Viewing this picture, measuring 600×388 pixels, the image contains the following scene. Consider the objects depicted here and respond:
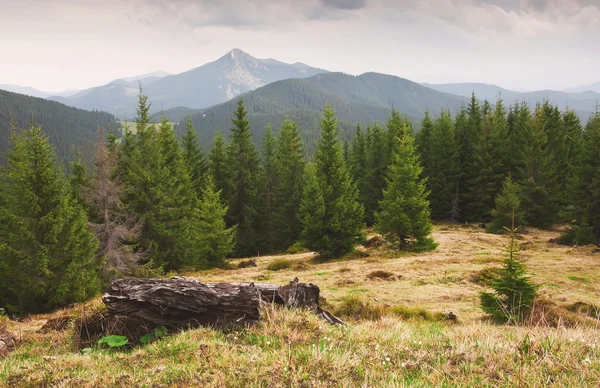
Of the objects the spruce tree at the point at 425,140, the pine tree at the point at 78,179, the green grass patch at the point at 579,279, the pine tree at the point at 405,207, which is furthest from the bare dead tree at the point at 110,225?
the spruce tree at the point at 425,140

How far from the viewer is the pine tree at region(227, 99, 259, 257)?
45.3 m

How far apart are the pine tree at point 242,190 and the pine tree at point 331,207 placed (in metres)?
16.4

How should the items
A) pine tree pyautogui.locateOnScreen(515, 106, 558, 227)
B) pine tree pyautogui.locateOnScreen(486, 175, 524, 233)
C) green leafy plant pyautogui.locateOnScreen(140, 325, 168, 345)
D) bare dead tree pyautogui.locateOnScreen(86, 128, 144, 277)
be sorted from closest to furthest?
green leafy plant pyautogui.locateOnScreen(140, 325, 168, 345) < bare dead tree pyautogui.locateOnScreen(86, 128, 144, 277) < pine tree pyautogui.locateOnScreen(486, 175, 524, 233) < pine tree pyautogui.locateOnScreen(515, 106, 558, 227)

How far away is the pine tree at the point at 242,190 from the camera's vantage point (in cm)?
4531

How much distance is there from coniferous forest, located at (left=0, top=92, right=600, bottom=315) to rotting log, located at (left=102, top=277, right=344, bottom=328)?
1695cm

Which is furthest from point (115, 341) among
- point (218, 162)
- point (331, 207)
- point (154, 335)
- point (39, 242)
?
point (218, 162)

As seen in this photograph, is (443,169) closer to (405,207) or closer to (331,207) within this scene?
(405,207)

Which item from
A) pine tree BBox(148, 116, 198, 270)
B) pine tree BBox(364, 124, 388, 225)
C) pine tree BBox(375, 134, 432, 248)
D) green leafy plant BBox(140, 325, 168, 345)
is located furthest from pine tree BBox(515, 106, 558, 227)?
green leafy plant BBox(140, 325, 168, 345)

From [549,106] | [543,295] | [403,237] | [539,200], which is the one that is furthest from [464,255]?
[549,106]

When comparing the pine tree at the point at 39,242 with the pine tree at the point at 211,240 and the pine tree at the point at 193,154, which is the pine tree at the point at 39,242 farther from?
the pine tree at the point at 193,154

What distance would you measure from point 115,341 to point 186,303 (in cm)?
128

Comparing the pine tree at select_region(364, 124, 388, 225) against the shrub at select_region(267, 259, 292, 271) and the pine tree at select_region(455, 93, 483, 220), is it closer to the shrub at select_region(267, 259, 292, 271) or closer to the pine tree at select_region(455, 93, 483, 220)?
the pine tree at select_region(455, 93, 483, 220)

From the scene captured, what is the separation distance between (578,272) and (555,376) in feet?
70.9

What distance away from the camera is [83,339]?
22.5 feet
